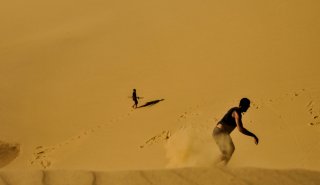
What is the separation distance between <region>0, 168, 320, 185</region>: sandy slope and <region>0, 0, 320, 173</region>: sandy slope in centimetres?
199

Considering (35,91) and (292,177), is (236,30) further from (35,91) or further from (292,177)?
(292,177)

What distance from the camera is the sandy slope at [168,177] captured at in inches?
148

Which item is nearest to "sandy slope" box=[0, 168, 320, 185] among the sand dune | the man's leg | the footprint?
the man's leg

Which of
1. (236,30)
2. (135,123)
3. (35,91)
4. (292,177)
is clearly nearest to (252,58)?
(236,30)

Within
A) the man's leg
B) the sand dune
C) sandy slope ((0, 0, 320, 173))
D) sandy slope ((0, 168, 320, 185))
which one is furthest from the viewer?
the sand dune

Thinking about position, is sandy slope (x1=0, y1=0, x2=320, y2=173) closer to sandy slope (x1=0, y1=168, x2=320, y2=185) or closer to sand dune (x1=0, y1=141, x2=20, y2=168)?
sand dune (x1=0, y1=141, x2=20, y2=168)

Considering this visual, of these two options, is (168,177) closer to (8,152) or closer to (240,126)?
(240,126)

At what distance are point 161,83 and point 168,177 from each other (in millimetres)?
9178

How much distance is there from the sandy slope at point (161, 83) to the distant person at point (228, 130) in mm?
220

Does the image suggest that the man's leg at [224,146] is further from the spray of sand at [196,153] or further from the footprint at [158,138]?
the footprint at [158,138]

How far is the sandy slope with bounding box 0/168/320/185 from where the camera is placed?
3.76 metres

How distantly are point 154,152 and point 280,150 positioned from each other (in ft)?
7.53

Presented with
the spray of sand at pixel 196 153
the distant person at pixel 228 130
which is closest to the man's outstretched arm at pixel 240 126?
the distant person at pixel 228 130

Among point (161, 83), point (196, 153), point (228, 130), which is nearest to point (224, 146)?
point (228, 130)
